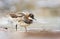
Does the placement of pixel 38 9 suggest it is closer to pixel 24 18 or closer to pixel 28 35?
pixel 24 18

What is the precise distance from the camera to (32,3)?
1129 millimetres

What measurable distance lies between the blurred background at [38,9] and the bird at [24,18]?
1.5 inches

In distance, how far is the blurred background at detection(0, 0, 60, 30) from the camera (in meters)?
1.09

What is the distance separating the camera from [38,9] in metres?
1.12

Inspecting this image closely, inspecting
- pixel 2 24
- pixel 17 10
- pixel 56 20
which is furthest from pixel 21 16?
pixel 56 20

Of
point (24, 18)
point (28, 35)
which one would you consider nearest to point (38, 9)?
point (24, 18)

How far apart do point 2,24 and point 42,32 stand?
359 mm

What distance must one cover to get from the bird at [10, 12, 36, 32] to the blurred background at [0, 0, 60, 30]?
38 mm

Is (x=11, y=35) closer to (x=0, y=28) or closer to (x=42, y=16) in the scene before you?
(x=0, y=28)

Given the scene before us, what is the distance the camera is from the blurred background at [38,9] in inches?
42.8

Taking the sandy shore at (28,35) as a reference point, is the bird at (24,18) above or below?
above

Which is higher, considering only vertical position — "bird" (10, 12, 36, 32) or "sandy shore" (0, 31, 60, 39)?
"bird" (10, 12, 36, 32)

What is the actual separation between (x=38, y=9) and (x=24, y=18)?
16 cm

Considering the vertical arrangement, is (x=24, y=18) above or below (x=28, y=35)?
above
